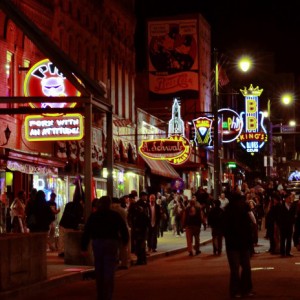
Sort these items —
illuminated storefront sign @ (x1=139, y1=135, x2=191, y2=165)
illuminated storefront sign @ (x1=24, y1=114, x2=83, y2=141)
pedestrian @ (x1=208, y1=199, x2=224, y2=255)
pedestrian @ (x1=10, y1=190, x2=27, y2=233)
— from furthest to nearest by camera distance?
illuminated storefront sign @ (x1=139, y1=135, x2=191, y2=165)
pedestrian @ (x1=208, y1=199, x2=224, y2=255)
illuminated storefront sign @ (x1=24, y1=114, x2=83, y2=141)
pedestrian @ (x1=10, y1=190, x2=27, y2=233)

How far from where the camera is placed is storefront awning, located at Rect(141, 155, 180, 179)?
37.7 metres

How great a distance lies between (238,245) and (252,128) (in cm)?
4901

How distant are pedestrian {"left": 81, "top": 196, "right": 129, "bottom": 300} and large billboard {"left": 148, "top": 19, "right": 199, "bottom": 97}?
35.4 meters

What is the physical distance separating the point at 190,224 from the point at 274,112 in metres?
98.8

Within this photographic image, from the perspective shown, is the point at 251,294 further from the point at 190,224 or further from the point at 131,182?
the point at 131,182

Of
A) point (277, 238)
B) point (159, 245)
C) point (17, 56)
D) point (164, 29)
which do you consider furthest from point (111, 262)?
point (164, 29)

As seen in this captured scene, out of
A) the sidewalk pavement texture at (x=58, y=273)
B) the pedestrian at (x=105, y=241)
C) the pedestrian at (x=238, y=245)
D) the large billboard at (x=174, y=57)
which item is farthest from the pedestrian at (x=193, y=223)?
the large billboard at (x=174, y=57)

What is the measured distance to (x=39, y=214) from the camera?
19.3 meters

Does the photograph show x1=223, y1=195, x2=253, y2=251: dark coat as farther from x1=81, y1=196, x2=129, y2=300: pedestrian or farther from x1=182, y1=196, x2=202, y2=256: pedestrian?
x1=182, y1=196, x2=202, y2=256: pedestrian

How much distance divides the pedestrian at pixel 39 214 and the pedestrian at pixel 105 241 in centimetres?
742

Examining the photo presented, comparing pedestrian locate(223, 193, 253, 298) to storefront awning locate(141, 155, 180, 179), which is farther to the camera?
storefront awning locate(141, 155, 180, 179)

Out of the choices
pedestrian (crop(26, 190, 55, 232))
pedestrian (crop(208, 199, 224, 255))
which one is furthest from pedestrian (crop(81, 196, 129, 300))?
pedestrian (crop(208, 199, 224, 255))

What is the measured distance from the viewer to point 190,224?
2389 centimetres

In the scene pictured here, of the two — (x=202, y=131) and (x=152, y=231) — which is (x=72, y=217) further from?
(x=202, y=131)
